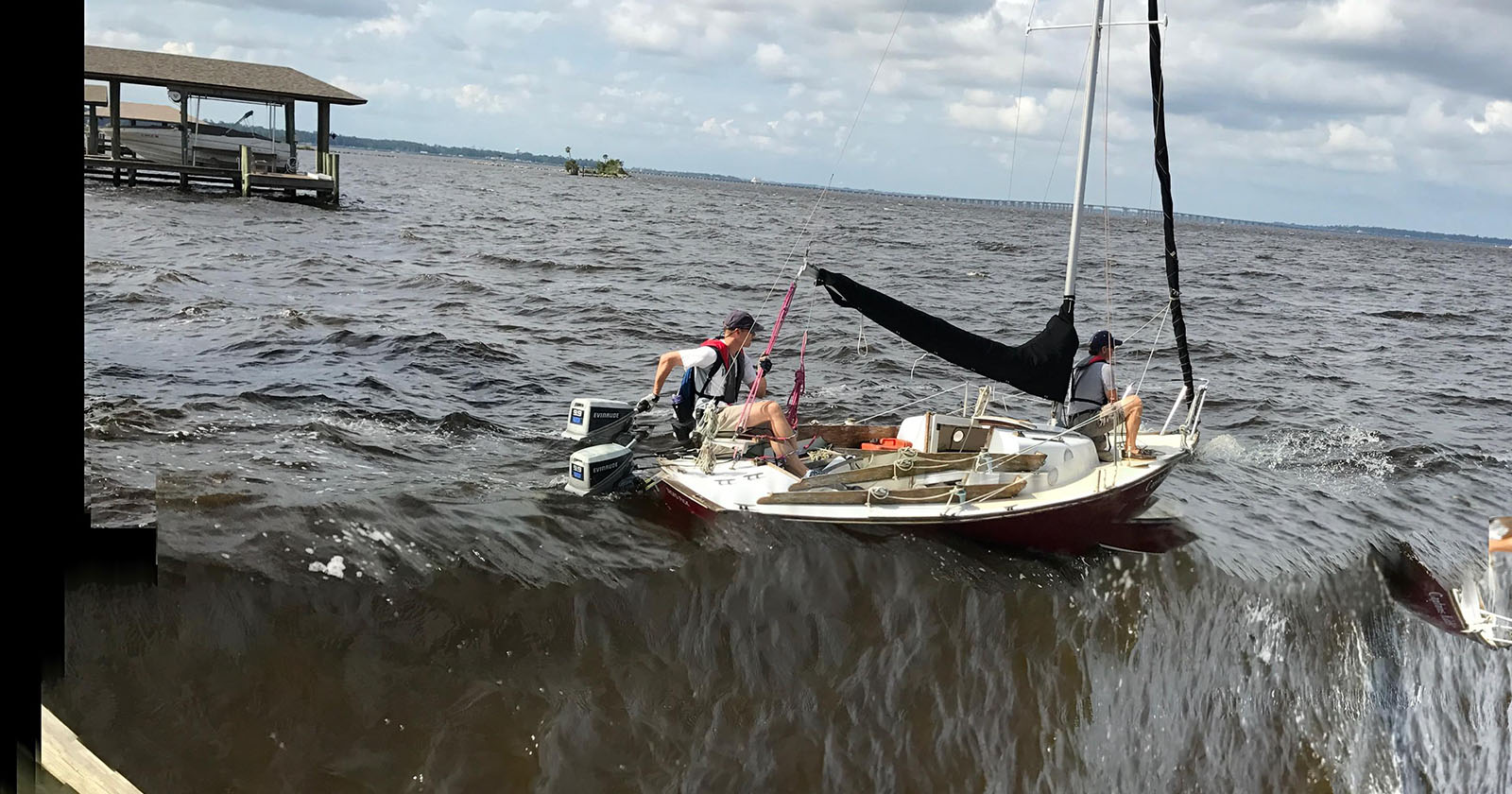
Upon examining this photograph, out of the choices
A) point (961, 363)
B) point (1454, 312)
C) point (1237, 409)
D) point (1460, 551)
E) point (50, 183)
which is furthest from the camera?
point (1454, 312)

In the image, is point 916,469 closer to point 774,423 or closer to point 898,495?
point 898,495

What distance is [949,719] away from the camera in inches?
291

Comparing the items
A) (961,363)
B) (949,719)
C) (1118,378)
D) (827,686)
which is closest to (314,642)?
(827,686)

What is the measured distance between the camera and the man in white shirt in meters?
9.49

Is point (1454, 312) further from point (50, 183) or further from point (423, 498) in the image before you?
point (50, 183)

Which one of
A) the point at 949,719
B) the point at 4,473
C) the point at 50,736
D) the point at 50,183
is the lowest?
the point at 949,719

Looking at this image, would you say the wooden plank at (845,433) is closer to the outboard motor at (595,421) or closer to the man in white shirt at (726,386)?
the man in white shirt at (726,386)

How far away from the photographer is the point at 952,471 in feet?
30.9

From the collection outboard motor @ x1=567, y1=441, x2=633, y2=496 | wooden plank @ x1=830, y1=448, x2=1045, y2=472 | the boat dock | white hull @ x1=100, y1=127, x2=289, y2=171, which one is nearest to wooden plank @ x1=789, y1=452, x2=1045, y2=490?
wooden plank @ x1=830, y1=448, x2=1045, y2=472

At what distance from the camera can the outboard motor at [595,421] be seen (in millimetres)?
10109

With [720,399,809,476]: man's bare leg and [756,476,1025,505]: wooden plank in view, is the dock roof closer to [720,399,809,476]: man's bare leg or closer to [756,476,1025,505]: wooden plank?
[720,399,809,476]: man's bare leg

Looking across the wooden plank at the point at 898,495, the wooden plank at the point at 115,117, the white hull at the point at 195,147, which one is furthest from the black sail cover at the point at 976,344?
the white hull at the point at 195,147

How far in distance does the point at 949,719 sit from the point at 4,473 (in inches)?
262

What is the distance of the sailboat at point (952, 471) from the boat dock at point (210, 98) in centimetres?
3667
